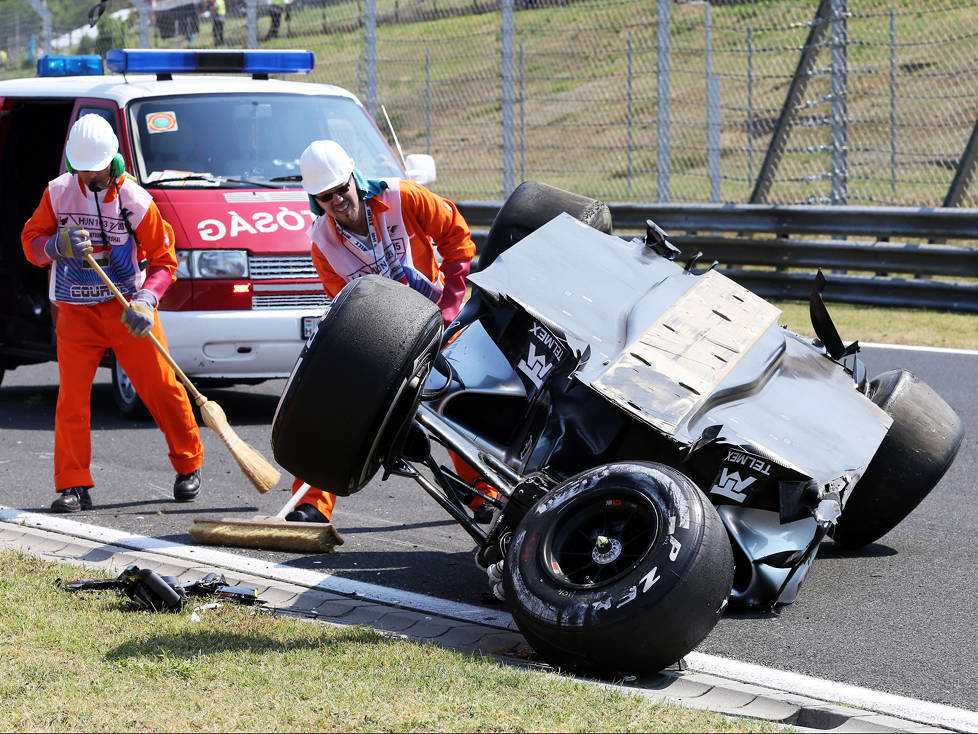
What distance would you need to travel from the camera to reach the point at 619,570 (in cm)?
450

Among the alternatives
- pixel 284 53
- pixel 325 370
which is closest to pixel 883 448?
pixel 325 370

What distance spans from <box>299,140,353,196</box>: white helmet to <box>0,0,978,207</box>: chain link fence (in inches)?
320

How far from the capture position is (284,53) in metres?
10.2

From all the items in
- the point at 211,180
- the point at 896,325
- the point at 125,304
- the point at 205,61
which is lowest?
the point at 896,325

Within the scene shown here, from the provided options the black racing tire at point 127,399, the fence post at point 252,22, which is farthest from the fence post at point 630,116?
the black racing tire at point 127,399

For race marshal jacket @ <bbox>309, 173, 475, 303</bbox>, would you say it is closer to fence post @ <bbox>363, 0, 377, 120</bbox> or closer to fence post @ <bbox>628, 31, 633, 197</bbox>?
fence post @ <bbox>628, 31, 633, 197</bbox>

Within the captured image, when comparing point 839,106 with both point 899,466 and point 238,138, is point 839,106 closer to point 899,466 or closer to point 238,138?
point 238,138

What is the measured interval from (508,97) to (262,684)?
38.6 feet

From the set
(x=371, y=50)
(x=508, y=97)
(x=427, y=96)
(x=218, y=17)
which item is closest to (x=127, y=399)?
(x=508, y=97)

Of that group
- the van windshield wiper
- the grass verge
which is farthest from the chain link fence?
the van windshield wiper

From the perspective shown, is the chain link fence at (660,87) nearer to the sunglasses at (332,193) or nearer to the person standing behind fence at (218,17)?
the person standing behind fence at (218,17)

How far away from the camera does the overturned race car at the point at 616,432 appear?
14.3 feet

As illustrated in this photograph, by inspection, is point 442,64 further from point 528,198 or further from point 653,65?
point 528,198

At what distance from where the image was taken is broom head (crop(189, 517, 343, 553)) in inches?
243
